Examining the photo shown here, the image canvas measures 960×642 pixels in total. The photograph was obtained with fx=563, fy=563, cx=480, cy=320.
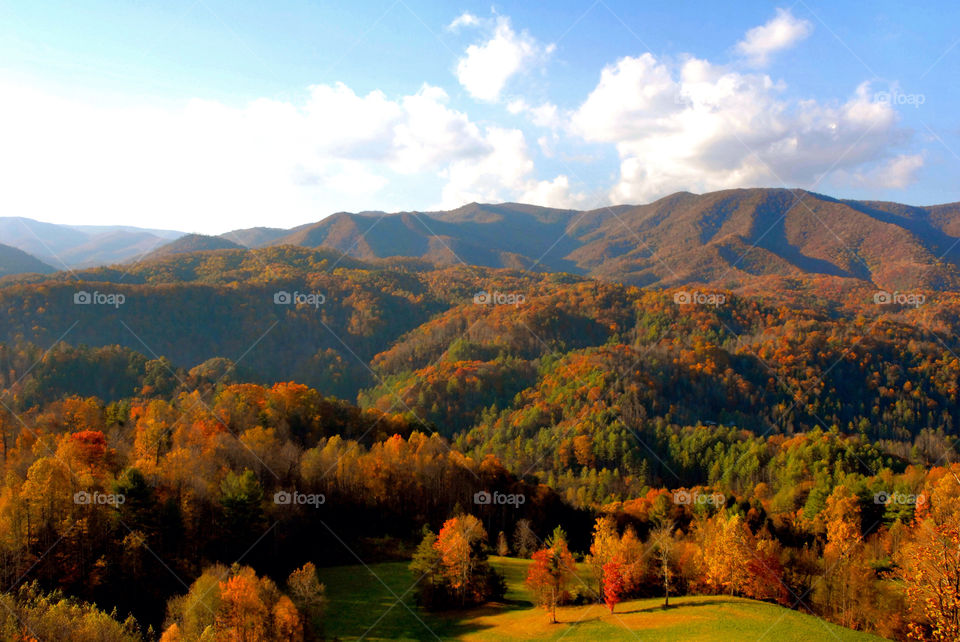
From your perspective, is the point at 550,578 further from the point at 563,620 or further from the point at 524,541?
the point at 524,541

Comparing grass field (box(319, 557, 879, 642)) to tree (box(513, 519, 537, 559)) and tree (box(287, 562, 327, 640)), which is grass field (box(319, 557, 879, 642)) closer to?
tree (box(287, 562, 327, 640))

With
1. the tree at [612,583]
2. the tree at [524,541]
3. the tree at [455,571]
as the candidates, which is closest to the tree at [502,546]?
the tree at [524,541]

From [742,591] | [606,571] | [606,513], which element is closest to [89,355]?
[606,513]

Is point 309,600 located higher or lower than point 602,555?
higher

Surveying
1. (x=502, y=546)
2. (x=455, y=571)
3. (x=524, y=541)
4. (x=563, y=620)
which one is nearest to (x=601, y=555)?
(x=563, y=620)

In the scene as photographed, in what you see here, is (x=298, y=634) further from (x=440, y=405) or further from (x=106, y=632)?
(x=440, y=405)

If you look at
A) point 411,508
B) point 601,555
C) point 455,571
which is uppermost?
point 601,555

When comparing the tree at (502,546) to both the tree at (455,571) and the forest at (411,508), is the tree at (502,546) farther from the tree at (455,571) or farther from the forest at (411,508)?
the tree at (455,571)
